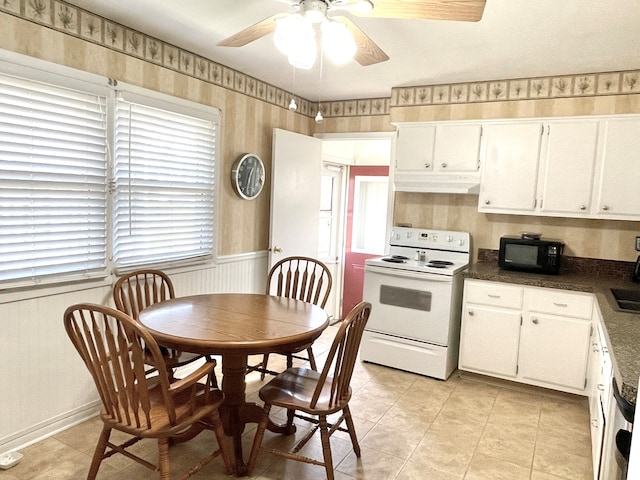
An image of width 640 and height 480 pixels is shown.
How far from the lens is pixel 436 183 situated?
3.64m

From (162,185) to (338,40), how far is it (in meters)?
1.73

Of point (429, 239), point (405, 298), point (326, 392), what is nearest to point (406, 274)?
point (405, 298)

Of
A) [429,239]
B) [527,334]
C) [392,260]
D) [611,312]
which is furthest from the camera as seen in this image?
[429,239]

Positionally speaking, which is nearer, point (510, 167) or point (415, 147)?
point (510, 167)

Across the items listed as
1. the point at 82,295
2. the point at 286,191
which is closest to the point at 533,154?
the point at 286,191

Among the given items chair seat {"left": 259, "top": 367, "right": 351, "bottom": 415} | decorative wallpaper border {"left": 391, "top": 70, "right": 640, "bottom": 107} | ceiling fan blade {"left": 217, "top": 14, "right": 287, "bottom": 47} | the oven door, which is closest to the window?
ceiling fan blade {"left": 217, "top": 14, "right": 287, "bottom": 47}

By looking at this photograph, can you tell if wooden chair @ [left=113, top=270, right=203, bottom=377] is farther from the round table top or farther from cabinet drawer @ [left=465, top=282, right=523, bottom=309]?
cabinet drawer @ [left=465, top=282, right=523, bottom=309]

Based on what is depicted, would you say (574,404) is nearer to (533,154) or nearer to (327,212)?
(533,154)

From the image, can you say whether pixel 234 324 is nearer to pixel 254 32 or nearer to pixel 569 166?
pixel 254 32

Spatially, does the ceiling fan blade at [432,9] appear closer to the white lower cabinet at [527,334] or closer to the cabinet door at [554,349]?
the white lower cabinet at [527,334]

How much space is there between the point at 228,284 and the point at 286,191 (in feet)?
3.24

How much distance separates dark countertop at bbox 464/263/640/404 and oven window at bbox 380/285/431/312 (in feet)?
1.20

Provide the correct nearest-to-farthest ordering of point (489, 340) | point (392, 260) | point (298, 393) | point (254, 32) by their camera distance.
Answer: point (254, 32) → point (298, 393) → point (489, 340) → point (392, 260)

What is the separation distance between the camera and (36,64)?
2.20 metres
